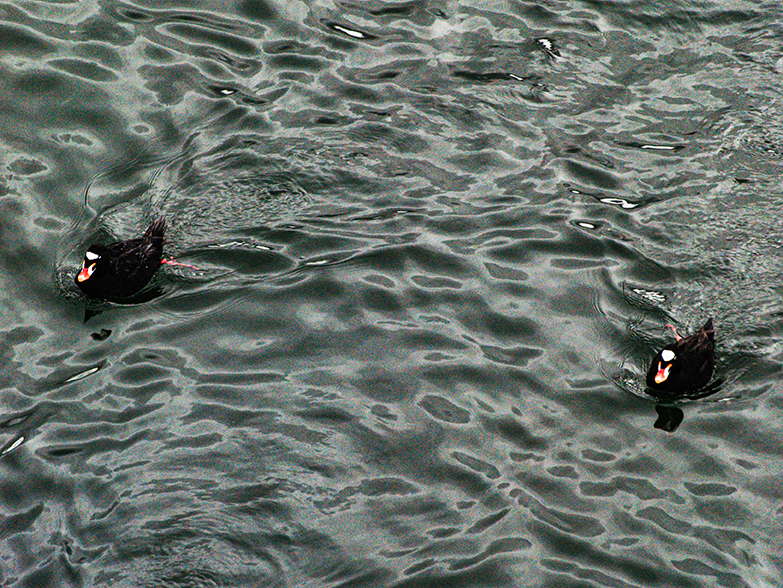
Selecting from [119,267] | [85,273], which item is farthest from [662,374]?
[85,273]

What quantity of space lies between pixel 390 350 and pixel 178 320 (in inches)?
90.8

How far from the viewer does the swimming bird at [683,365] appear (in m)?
10.8

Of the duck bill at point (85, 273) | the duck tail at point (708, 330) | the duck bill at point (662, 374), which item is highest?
the duck tail at point (708, 330)

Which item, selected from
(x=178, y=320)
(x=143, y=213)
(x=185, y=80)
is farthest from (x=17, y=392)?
(x=185, y=80)

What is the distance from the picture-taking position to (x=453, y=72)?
582 inches

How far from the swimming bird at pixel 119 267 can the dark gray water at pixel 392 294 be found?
0.22 meters

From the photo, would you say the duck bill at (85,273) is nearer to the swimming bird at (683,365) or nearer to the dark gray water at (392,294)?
the dark gray water at (392,294)

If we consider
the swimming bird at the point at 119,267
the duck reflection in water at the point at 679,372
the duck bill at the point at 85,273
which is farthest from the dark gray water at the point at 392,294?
the duck bill at the point at 85,273

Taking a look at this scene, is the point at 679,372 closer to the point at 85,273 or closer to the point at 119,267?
the point at 119,267

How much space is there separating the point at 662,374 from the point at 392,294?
3.05m

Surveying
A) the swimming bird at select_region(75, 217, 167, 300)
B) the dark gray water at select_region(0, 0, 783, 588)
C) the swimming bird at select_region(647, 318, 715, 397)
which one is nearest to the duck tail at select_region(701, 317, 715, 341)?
the swimming bird at select_region(647, 318, 715, 397)

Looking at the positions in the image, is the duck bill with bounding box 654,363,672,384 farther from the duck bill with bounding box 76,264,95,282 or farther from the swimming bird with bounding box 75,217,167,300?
the duck bill with bounding box 76,264,95,282

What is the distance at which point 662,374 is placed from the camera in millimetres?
10828

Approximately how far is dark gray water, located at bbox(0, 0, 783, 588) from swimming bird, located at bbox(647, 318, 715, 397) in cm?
26
